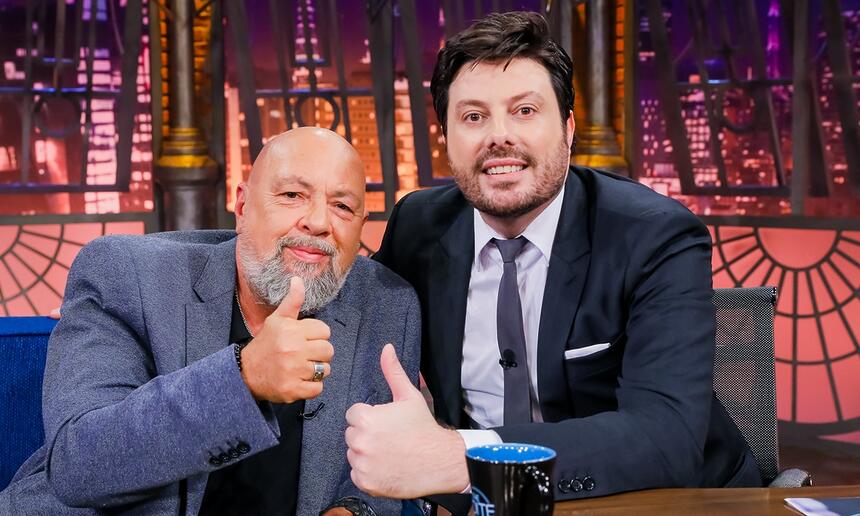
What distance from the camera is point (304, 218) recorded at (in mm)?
1829

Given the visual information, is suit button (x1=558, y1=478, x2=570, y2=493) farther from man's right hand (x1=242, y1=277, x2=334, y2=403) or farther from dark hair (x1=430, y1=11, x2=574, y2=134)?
dark hair (x1=430, y1=11, x2=574, y2=134)

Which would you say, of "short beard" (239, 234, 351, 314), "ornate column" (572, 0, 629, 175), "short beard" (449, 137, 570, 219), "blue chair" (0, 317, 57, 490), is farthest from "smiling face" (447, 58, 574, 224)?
"ornate column" (572, 0, 629, 175)

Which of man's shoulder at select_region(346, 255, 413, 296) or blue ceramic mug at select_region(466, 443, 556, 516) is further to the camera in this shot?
man's shoulder at select_region(346, 255, 413, 296)

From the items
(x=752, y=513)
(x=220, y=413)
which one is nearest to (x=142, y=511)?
(x=220, y=413)

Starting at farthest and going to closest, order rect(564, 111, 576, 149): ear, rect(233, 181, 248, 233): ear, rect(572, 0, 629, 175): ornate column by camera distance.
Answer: rect(572, 0, 629, 175): ornate column, rect(564, 111, 576, 149): ear, rect(233, 181, 248, 233): ear

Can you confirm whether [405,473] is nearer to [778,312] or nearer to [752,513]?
[752,513]

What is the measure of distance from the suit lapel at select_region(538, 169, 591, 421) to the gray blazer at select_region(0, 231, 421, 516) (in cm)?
27

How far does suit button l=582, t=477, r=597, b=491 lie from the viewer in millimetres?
1458

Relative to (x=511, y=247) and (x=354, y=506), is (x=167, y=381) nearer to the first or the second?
(x=354, y=506)

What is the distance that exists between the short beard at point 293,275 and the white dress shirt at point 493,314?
32 centimetres

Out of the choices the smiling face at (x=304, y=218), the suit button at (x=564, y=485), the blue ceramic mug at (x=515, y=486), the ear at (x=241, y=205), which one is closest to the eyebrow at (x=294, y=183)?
the smiling face at (x=304, y=218)

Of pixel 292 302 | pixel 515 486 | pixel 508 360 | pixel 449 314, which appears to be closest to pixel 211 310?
pixel 292 302

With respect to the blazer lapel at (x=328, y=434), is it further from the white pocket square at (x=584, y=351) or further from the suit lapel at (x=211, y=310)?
the white pocket square at (x=584, y=351)

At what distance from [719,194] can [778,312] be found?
26.3 inches
